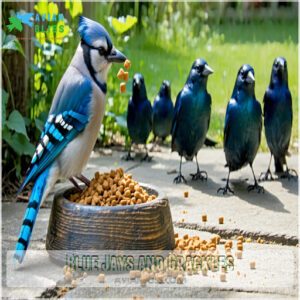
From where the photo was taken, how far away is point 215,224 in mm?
4066

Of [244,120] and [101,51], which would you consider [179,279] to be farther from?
[244,120]

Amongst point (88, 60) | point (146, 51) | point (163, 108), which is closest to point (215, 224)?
point (88, 60)

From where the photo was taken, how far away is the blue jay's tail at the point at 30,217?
3.26 meters

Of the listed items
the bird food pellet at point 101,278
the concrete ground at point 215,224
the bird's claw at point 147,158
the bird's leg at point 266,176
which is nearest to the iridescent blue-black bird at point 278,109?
the bird's leg at point 266,176

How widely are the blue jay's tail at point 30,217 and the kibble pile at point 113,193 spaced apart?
0.56ft

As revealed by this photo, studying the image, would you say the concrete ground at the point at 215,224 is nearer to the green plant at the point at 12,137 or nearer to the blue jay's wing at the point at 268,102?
the green plant at the point at 12,137

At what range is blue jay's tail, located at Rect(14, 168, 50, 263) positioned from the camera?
3256mm

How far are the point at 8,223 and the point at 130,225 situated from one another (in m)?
1.11

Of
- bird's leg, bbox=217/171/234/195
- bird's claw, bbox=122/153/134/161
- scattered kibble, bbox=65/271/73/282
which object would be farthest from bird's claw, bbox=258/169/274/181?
scattered kibble, bbox=65/271/73/282

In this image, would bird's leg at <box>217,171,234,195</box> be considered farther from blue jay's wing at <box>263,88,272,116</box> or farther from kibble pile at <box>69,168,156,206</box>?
kibble pile at <box>69,168,156,206</box>

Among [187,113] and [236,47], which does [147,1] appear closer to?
[236,47]

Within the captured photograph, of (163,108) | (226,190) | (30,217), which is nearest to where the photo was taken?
(30,217)

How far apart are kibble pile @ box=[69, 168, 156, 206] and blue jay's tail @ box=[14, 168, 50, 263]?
172 mm

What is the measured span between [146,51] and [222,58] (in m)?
0.95
